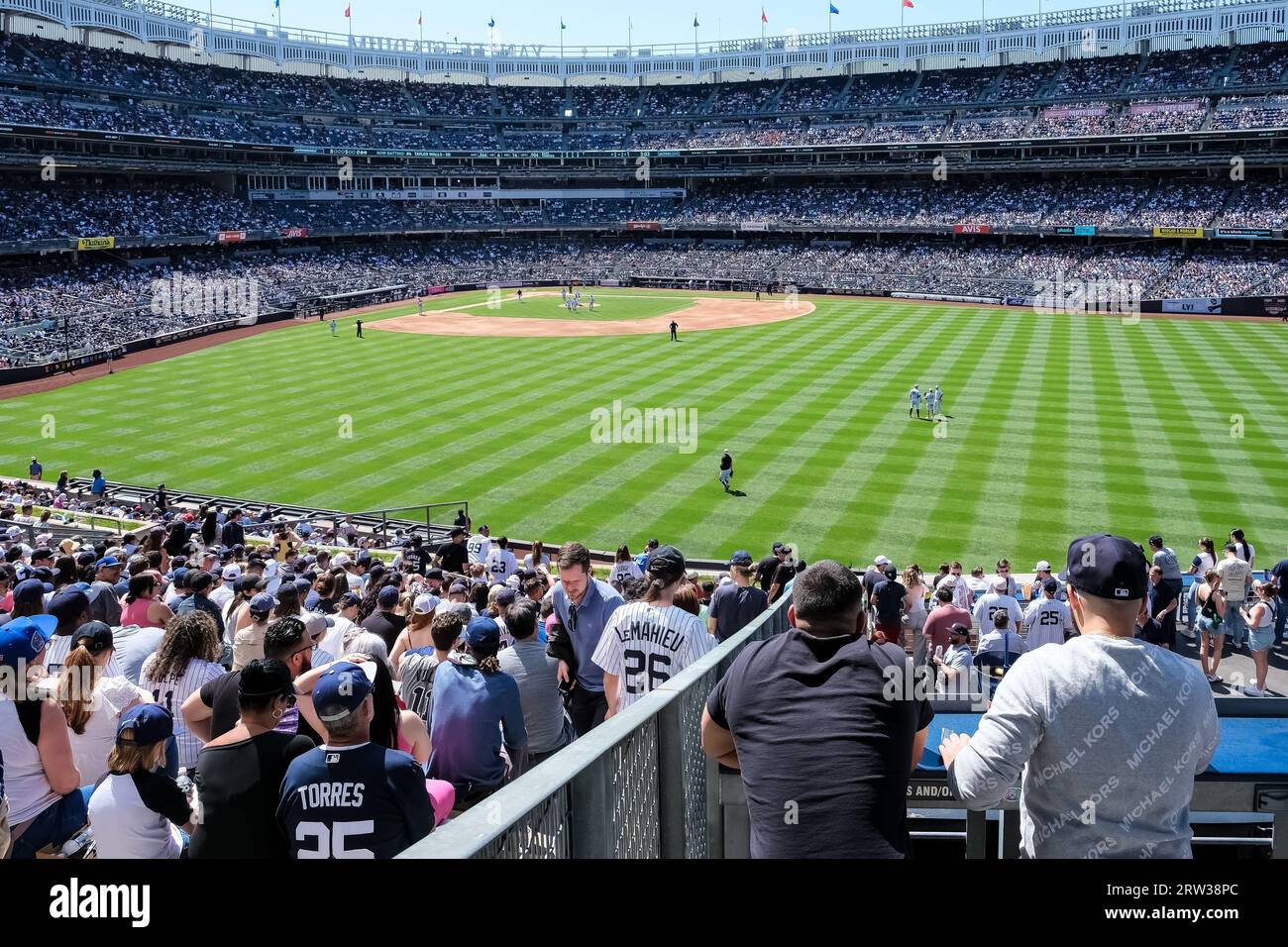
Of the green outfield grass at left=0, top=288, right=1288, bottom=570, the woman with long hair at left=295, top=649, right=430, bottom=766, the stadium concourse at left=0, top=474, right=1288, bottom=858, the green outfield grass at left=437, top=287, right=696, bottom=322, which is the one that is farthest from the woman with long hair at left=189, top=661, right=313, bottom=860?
the green outfield grass at left=437, top=287, right=696, bottom=322

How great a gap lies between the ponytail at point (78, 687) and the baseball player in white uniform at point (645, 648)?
11.7ft

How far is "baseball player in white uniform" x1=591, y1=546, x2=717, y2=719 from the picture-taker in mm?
6730

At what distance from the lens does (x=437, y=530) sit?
24.5 meters

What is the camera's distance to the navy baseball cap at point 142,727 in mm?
5480

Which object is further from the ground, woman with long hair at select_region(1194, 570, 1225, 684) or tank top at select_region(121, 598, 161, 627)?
tank top at select_region(121, 598, 161, 627)

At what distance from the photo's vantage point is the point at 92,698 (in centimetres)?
696

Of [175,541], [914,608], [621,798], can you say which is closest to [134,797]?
[621,798]

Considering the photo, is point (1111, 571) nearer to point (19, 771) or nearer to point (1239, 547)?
point (19, 771)

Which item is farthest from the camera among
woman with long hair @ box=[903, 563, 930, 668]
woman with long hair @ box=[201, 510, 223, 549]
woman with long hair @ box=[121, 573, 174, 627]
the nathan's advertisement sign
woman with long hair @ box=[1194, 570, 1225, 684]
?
the nathan's advertisement sign

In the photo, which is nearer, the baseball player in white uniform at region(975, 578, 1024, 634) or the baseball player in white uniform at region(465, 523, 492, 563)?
the baseball player in white uniform at region(975, 578, 1024, 634)

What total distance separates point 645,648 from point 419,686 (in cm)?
220

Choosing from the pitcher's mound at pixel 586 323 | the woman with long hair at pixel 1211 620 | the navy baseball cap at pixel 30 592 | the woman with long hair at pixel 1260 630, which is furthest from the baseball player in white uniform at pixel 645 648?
the pitcher's mound at pixel 586 323

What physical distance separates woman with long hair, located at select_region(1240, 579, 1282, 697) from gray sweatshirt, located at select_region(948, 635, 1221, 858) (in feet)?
40.3

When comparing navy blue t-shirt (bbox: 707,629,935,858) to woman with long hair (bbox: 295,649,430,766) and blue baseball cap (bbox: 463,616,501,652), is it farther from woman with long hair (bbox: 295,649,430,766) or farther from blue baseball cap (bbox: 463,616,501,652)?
blue baseball cap (bbox: 463,616,501,652)
